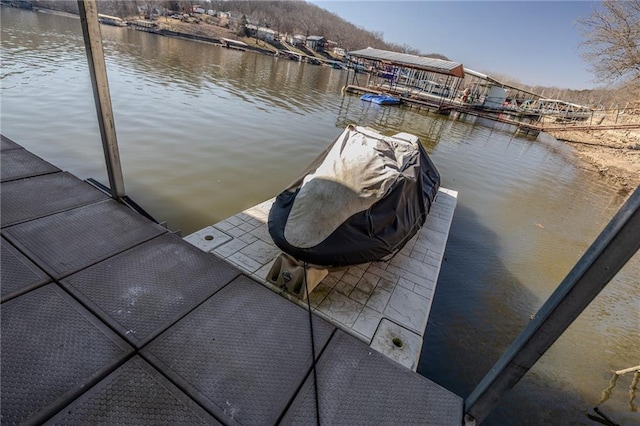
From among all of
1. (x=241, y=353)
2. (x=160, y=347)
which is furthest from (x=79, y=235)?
(x=241, y=353)

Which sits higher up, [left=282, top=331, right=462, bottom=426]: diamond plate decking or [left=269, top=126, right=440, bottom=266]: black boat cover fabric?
[left=269, top=126, right=440, bottom=266]: black boat cover fabric

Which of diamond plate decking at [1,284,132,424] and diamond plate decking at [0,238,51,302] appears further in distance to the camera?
diamond plate decking at [0,238,51,302]

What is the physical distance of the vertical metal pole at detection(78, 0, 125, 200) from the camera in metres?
2.84

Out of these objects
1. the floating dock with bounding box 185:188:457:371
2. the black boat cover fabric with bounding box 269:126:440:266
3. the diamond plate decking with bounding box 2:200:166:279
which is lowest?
the floating dock with bounding box 185:188:457:371

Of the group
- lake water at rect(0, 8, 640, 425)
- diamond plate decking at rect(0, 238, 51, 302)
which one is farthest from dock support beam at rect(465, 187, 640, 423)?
diamond plate decking at rect(0, 238, 51, 302)

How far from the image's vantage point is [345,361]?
94.3 inches

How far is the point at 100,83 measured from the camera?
10.4 ft

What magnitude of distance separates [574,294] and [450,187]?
Answer: 7.95 m

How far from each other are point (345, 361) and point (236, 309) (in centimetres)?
103

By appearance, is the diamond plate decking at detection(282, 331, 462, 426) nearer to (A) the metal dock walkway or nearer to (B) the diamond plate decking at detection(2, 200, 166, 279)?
(A) the metal dock walkway

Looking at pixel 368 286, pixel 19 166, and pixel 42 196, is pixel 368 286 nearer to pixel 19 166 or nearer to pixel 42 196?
pixel 42 196

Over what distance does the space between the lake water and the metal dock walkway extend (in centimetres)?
149

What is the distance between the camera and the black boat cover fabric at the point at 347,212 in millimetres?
3047

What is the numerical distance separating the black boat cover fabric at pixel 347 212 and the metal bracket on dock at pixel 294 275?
5.6 inches
